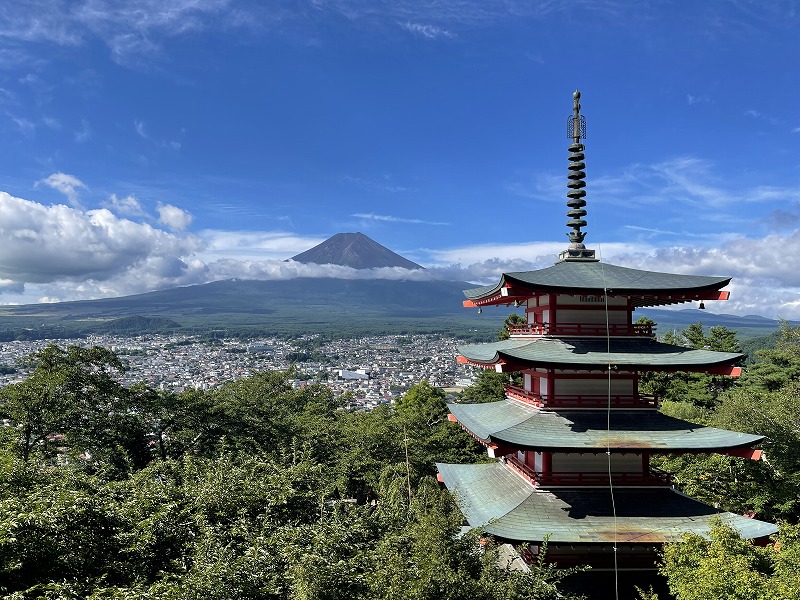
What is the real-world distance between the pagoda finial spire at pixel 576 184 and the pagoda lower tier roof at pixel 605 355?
3.23 m

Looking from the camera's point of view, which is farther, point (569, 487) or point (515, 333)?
point (515, 333)

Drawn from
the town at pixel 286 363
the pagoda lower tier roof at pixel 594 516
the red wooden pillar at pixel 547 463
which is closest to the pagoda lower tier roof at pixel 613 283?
the red wooden pillar at pixel 547 463

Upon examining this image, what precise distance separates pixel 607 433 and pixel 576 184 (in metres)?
7.73

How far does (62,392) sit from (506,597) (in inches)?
888

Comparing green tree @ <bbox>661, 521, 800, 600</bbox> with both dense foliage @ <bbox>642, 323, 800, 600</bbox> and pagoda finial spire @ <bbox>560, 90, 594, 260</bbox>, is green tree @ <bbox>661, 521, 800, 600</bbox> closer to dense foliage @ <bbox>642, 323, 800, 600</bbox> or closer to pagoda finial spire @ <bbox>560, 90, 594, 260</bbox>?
dense foliage @ <bbox>642, 323, 800, 600</bbox>

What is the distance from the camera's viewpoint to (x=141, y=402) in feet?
81.5

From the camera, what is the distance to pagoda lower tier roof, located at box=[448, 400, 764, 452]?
37.9 ft

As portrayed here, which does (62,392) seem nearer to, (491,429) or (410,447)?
(410,447)

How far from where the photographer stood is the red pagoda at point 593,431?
1154 cm

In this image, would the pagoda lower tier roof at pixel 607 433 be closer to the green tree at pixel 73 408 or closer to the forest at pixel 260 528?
the forest at pixel 260 528

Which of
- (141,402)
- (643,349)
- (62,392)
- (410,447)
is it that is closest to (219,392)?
(141,402)

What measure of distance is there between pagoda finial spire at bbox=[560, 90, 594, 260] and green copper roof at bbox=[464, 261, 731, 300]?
116 cm

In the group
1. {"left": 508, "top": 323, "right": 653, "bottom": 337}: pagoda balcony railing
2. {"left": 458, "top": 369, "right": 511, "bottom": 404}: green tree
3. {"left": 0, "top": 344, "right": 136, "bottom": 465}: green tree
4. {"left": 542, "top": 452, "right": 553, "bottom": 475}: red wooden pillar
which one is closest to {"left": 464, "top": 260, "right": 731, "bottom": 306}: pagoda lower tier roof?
{"left": 508, "top": 323, "right": 653, "bottom": 337}: pagoda balcony railing

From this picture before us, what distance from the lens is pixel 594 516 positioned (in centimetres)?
1184
